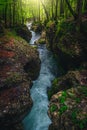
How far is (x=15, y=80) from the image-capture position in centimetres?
1574

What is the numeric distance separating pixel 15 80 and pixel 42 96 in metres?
3.21

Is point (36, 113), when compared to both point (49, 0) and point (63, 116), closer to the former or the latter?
point (63, 116)

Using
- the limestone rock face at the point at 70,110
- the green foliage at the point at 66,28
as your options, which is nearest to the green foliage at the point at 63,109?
the limestone rock face at the point at 70,110

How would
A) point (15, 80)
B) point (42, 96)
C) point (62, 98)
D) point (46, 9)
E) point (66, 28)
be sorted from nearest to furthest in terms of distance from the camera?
point (62, 98)
point (15, 80)
point (42, 96)
point (66, 28)
point (46, 9)

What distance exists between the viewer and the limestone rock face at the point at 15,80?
44.5ft

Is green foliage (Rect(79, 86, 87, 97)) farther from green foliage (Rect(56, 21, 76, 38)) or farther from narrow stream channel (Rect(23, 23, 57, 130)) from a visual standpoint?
green foliage (Rect(56, 21, 76, 38))

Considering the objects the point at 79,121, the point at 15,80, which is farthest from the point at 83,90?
the point at 15,80

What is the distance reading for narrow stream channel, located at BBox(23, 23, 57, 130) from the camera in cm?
1540

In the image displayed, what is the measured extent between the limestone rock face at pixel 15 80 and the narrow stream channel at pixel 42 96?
1.02m

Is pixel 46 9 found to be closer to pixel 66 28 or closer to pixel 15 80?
pixel 66 28

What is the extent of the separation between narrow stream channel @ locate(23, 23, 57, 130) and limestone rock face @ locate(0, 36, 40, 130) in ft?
3.34

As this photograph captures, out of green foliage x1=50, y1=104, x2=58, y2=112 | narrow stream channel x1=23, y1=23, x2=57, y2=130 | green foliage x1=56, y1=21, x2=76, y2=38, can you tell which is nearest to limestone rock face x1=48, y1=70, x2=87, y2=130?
green foliage x1=50, y1=104, x2=58, y2=112

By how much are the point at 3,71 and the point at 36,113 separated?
12.7ft

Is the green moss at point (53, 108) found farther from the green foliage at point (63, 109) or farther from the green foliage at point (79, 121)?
the green foliage at point (79, 121)
